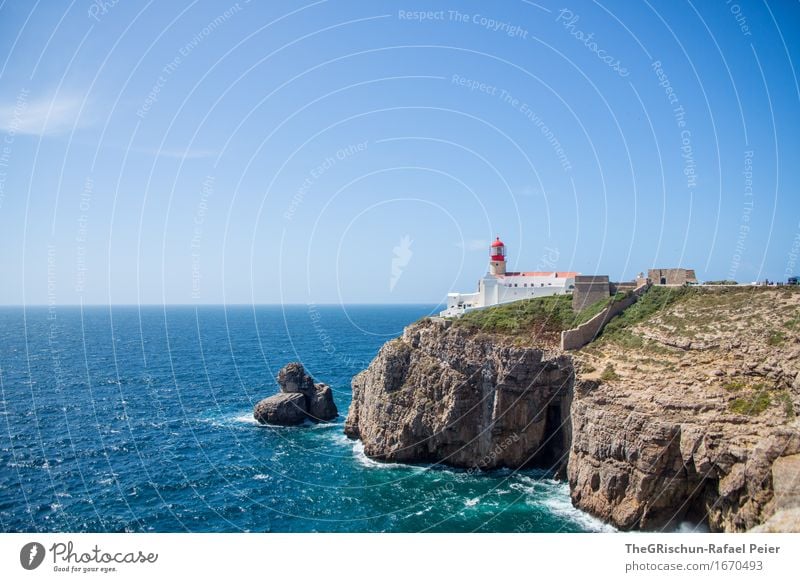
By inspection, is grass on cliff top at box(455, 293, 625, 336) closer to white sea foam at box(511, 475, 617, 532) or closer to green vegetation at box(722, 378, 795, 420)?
white sea foam at box(511, 475, 617, 532)

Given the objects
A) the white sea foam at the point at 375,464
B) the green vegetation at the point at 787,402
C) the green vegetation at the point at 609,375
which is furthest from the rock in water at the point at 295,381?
the green vegetation at the point at 787,402

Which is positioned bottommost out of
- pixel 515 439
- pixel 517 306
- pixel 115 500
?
pixel 115 500

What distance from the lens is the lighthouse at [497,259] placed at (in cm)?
6134

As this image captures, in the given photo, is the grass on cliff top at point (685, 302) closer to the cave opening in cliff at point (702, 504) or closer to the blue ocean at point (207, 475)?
the cave opening in cliff at point (702, 504)

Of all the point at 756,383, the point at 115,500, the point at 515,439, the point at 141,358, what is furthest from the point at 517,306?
the point at 141,358

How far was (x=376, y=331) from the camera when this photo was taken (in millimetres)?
157125

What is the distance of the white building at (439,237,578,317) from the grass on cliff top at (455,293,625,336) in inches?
102

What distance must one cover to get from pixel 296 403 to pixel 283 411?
162cm

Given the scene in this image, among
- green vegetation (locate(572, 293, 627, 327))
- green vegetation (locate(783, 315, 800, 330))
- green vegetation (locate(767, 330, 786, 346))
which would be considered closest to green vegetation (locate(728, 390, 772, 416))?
green vegetation (locate(767, 330, 786, 346))

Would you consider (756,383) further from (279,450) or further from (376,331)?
(376,331)

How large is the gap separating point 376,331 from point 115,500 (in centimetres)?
12094

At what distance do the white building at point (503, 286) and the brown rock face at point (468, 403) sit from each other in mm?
10383

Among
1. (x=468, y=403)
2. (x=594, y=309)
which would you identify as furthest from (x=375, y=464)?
(x=594, y=309)

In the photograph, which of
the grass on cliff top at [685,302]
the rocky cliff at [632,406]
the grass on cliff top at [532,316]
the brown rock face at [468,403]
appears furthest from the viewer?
the grass on cliff top at [532,316]
